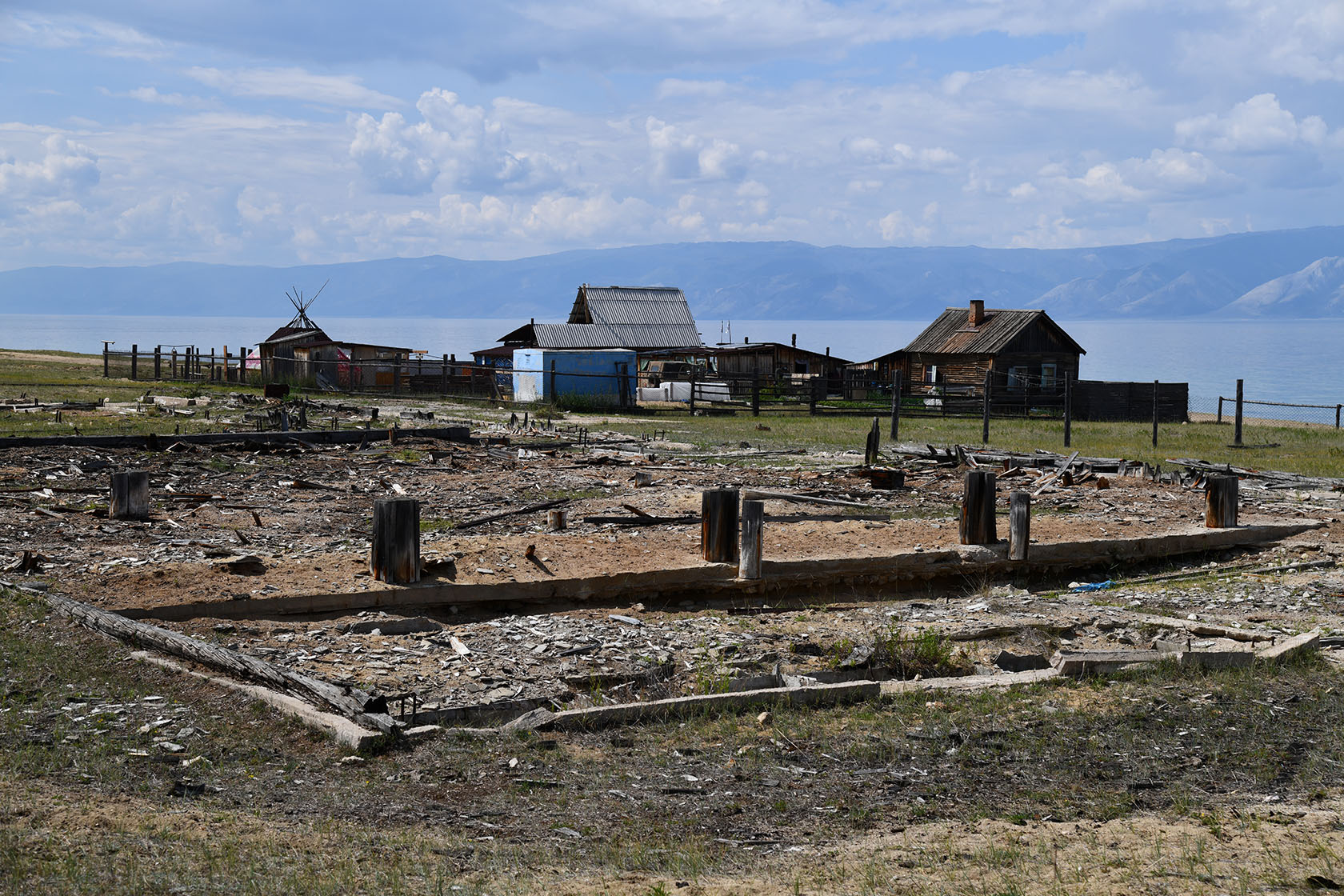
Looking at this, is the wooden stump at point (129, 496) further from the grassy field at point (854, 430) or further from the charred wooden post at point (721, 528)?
the grassy field at point (854, 430)

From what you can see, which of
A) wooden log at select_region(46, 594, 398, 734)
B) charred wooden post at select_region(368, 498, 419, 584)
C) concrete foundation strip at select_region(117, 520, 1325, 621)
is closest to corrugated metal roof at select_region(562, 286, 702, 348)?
concrete foundation strip at select_region(117, 520, 1325, 621)

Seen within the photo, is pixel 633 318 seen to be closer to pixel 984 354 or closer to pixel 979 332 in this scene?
pixel 979 332

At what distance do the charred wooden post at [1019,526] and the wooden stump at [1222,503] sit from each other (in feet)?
9.73

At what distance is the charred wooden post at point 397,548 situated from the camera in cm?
1115

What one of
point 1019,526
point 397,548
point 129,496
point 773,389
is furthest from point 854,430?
point 397,548

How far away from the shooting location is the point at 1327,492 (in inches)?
773

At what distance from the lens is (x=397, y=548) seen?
36.8 ft

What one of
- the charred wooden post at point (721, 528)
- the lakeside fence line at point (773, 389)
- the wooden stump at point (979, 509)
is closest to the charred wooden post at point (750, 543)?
the charred wooden post at point (721, 528)

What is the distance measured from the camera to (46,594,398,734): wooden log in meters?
7.46

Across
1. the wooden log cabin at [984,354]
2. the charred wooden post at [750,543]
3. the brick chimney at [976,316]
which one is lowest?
the charred wooden post at [750,543]

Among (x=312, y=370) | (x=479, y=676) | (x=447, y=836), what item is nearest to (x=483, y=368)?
(x=312, y=370)

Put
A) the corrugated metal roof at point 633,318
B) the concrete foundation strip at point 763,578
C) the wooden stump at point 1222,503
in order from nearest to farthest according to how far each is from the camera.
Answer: the concrete foundation strip at point 763,578 → the wooden stump at point 1222,503 → the corrugated metal roof at point 633,318

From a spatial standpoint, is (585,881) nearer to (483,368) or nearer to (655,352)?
(483,368)

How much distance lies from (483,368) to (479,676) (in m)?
34.1
